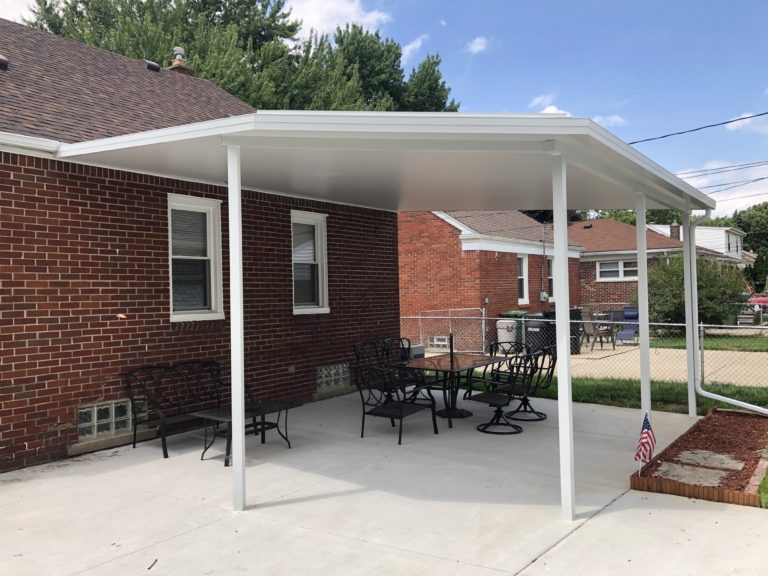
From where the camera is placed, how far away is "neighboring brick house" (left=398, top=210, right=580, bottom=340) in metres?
18.0

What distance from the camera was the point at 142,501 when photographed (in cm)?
502

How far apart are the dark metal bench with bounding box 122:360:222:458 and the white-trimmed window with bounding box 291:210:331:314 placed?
2.05 m

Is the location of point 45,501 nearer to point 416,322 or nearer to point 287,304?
point 287,304

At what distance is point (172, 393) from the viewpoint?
7320 mm

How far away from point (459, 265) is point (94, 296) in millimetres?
12821

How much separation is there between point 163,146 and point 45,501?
319 cm

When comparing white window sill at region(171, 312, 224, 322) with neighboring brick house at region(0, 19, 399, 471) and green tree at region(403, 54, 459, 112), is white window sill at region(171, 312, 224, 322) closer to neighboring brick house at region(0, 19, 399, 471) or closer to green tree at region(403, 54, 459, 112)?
neighboring brick house at region(0, 19, 399, 471)

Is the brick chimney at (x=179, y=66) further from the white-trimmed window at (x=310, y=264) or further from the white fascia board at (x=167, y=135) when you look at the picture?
the white fascia board at (x=167, y=135)

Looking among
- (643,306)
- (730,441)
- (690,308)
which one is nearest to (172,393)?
(643,306)

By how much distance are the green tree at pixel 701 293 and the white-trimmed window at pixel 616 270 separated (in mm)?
4574

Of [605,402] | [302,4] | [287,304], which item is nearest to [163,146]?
[287,304]

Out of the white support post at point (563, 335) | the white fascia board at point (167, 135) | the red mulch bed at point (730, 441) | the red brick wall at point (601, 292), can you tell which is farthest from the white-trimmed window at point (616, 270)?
the white fascia board at point (167, 135)

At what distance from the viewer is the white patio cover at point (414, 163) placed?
4609 mm

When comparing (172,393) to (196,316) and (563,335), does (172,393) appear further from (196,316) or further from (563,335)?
(563,335)
